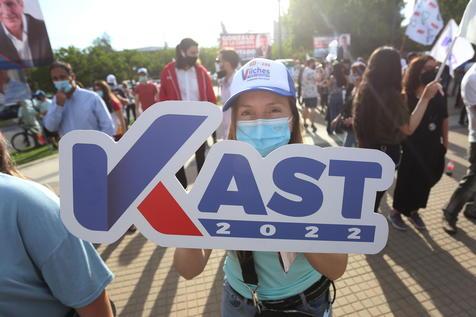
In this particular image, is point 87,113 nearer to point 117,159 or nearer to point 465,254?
point 117,159

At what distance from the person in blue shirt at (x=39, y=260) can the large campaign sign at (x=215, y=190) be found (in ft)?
0.49

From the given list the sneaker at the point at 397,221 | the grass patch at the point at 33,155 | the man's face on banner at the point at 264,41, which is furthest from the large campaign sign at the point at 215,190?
the man's face on banner at the point at 264,41

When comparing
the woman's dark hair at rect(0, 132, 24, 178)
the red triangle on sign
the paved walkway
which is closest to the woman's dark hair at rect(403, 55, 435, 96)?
the paved walkway

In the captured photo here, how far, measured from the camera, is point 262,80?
47.3 inches

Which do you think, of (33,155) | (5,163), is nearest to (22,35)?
(5,163)

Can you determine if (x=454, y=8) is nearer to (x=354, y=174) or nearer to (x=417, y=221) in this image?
(x=417, y=221)

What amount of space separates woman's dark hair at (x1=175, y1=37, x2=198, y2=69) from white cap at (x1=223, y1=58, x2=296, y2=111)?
2.74 meters

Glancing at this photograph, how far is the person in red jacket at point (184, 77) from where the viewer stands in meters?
3.83

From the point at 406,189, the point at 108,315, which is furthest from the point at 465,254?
the point at 108,315

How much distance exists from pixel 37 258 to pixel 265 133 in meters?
0.86

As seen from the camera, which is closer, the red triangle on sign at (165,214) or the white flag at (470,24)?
the red triangle on sign at (165,214)

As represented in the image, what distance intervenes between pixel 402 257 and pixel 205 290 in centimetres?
193

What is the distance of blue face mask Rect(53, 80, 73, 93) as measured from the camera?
10.6 feet

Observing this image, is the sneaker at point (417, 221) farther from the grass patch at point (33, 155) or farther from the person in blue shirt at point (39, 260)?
the grass patch at point (33, 155)
